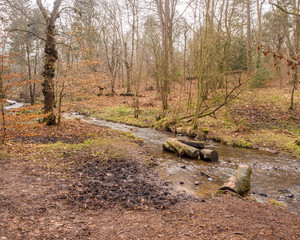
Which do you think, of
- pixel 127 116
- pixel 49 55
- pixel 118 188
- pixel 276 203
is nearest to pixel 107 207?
pixel 118 188

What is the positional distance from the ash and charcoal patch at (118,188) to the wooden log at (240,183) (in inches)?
61.4

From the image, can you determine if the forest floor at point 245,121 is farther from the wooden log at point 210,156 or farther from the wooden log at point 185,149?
the wooden log at point 185,149

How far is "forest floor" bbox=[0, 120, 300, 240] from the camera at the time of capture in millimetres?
3432

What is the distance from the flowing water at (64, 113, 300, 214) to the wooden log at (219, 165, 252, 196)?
0.25 metres

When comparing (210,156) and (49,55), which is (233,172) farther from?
(49,55)

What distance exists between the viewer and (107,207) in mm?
4391

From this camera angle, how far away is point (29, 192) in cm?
445

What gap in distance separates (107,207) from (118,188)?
3.28 ft

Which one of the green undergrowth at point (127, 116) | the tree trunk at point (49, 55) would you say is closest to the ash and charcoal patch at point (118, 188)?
the tree trunk at point (49, 55)

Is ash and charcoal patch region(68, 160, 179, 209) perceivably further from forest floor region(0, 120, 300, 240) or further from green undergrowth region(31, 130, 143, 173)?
green undergrowth region(31, 130, 143, 173)

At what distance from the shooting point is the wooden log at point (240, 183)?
552 cm

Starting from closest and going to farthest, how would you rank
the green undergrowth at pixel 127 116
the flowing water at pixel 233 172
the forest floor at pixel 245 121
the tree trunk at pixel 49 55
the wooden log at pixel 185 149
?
the flowing water at pixel 233 172 → the wooden log at pixel 185 149 → the tree trunk at pixel 49 55 → the forest floor at pixel 245 121 → the green undergrowth at pixel 127 116

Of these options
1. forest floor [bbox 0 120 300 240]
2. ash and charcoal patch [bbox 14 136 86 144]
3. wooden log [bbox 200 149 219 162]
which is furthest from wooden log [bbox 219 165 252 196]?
ash and charcoal patch [bbox 14 136 86 144]

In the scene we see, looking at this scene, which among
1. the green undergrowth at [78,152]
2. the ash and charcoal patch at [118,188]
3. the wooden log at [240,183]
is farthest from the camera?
the green undergrowth at [78,152]
